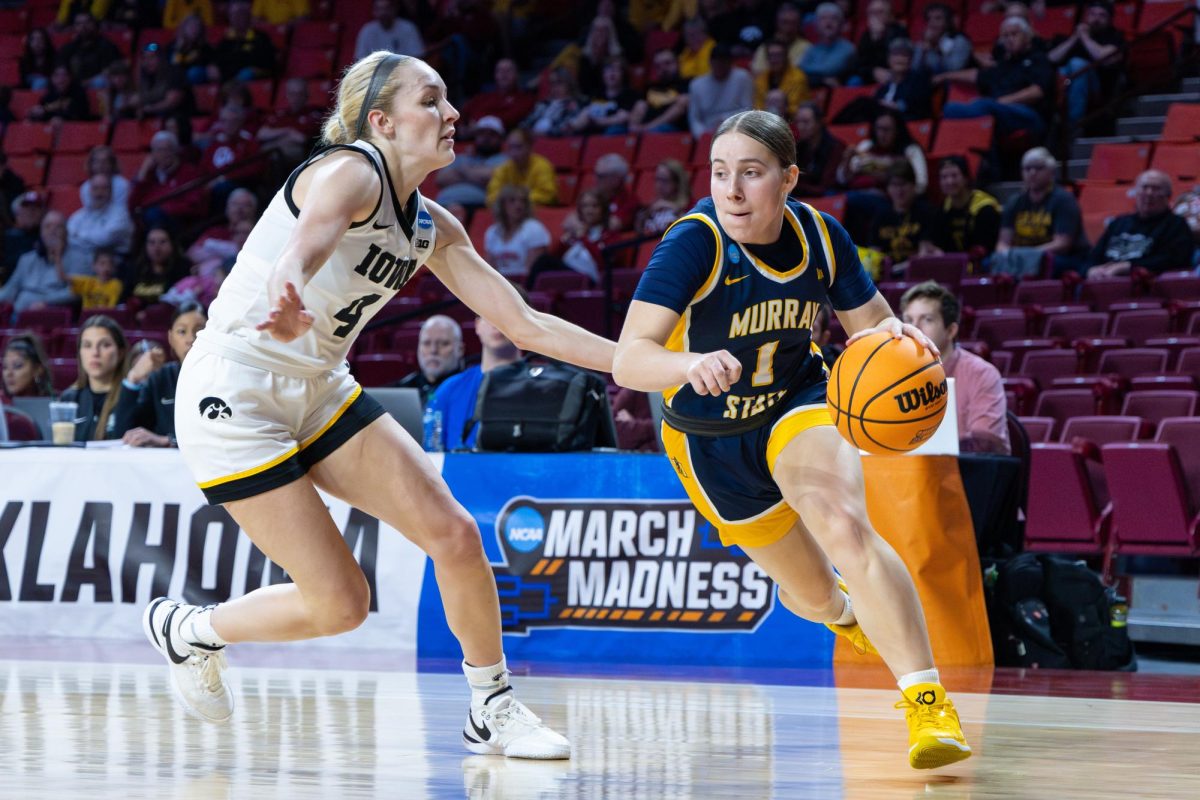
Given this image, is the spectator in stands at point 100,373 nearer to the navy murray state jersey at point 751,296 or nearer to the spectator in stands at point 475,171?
the navy murray state jersey at point 751,296

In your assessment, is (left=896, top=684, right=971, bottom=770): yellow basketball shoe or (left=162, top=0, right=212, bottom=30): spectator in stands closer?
(left=896, top=684, right=971, bottom=770): yellow basketball shoe

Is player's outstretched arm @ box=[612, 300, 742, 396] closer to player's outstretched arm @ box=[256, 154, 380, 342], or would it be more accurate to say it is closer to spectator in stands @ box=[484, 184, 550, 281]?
player's outstretched arm @ box=[256, 154, 380, 342]

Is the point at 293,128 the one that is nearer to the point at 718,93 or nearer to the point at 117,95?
the point at 117,95

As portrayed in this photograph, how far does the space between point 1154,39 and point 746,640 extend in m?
8.74

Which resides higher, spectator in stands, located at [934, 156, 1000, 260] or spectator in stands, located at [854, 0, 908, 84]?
spectator in stands, located at [854, 0, 908, 84]

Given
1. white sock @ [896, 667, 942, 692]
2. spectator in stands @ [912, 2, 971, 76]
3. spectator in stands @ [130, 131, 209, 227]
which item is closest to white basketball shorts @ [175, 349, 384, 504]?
white sock @ [896, 667, 942, 692]

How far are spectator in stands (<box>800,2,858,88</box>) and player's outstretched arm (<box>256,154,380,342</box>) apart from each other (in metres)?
10.5

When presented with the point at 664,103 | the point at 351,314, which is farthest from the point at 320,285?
the point at 664,103

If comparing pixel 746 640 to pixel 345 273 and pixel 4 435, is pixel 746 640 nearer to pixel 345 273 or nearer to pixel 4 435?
pixel 345 273

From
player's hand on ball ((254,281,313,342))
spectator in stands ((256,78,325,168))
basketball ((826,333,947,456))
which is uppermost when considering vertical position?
spectator in stands ((256,78,325,168))

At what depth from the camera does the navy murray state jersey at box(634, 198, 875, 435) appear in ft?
13.2

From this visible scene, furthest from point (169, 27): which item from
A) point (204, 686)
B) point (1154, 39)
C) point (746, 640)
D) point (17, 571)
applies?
point (204, 686)

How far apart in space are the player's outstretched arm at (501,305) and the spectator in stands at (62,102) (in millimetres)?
13814

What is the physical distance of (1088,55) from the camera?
13203 mm
